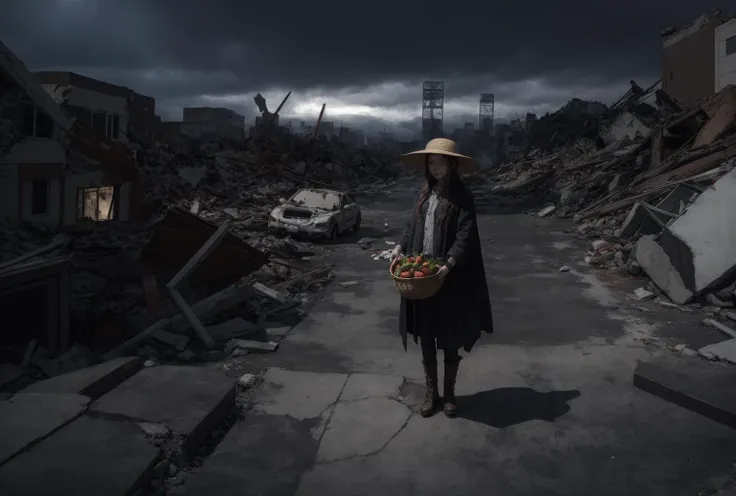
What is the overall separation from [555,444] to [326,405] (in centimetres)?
194

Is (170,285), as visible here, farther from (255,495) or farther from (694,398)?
(694,398)

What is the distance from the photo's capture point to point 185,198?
81.7 ft

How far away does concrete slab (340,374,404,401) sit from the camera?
5.57 m

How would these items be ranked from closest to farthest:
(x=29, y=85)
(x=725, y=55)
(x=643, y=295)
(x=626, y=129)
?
(x=643, y=295)
(x=29, y=85)
(x=626, y=129)
(x=725, y=55)

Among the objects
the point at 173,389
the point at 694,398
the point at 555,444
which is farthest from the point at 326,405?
the point at 694,398

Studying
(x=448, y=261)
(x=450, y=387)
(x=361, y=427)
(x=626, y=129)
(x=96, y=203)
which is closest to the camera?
(x=448, y=261)

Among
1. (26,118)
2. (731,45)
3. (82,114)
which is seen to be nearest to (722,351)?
(26,118)

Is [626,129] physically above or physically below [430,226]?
above

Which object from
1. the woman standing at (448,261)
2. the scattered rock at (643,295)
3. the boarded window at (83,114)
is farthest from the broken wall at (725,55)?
the woman standing at (448,261)

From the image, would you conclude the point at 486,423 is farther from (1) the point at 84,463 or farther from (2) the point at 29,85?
(2) the point at 29,85

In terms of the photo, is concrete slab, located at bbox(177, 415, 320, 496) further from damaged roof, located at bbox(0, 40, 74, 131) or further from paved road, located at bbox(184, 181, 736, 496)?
damaged roof, located at bbox(0, 40, 74, 131)

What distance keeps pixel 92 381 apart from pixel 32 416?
2.21ft

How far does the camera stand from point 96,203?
2052 cm

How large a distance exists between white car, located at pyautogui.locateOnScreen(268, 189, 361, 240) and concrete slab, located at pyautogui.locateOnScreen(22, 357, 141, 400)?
11346 mm
